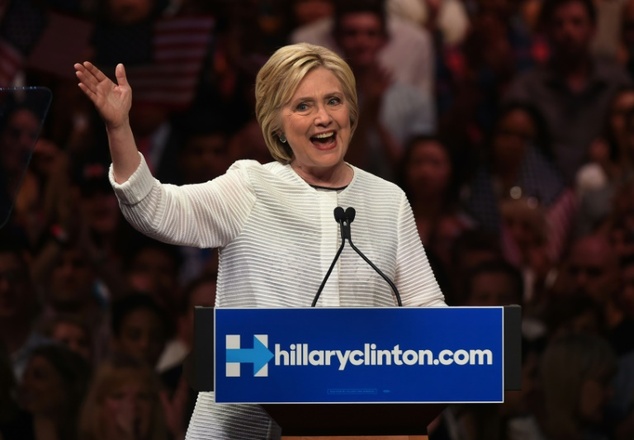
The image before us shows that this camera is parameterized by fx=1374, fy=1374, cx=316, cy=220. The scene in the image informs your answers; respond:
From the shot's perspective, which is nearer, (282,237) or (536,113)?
(282,237)

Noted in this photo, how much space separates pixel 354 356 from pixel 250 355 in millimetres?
Result: 177

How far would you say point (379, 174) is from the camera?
5.73 metres

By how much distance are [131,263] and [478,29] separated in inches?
76.2

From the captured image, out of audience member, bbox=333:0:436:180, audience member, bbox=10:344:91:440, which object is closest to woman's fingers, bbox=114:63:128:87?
audience member, bbox=10:344:91:440

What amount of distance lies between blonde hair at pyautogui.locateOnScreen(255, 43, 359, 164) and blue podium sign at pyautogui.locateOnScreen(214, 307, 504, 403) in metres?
0.52

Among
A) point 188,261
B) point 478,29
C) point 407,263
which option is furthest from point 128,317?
point 407,263

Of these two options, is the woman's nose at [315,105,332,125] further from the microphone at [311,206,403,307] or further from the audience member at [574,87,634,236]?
the audience member at [574,87,634,236]

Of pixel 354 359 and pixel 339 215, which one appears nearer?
pixel 354 359

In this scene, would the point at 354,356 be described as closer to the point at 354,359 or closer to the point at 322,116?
the point at 354,359

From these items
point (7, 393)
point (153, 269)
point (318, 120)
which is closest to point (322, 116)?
point (318, 120)

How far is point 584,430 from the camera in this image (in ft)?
17.2

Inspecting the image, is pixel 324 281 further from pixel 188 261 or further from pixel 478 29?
pixel 478 29

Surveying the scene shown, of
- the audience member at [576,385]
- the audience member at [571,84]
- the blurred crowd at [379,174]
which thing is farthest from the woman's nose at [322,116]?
the audience member at [571,84]

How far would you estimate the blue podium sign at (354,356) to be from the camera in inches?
91.2
